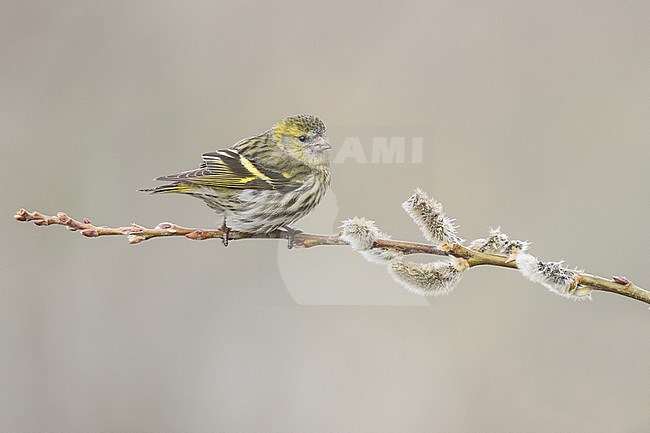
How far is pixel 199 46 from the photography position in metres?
2.70

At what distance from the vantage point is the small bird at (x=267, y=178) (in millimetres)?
1338

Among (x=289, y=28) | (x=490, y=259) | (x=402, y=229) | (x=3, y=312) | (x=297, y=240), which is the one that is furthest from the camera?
(x=289, y=28)

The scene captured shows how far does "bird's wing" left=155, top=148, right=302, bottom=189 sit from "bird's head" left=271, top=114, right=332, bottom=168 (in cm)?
6

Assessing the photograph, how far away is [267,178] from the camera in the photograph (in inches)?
56.5

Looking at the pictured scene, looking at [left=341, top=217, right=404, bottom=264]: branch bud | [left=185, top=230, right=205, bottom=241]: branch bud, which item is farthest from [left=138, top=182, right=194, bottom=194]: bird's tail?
[left=341, top=217, right=404, bottom=264]: branch bud

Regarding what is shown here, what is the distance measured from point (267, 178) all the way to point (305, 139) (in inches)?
4.4

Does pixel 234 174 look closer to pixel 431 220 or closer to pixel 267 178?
pixel 267 178

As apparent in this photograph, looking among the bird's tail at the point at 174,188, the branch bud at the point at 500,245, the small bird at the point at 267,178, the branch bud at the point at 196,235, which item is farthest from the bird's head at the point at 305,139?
the branch bud at the point at 500,245

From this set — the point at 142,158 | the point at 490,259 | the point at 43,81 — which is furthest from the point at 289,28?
the point at 490,259

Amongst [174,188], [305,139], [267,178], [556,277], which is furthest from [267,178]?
[556,277]

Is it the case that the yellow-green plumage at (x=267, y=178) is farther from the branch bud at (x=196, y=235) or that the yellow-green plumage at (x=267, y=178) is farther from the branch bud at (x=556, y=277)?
the branch bud at (x=556, y=277)

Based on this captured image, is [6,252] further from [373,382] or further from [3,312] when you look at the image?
[373,382]

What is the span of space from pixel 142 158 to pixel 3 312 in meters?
0.68

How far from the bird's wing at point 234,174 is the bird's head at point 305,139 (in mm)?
59
